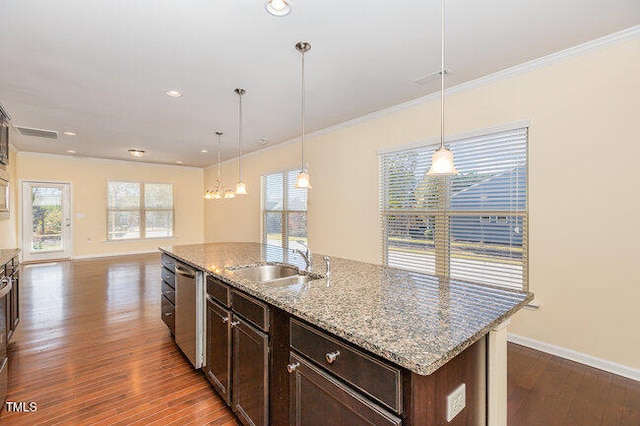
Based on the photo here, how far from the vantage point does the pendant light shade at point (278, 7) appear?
1945mm

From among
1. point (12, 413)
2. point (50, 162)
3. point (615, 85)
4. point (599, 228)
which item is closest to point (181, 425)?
point (12, 413)

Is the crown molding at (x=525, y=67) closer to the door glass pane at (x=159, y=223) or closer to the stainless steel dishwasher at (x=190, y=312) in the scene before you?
the stainless steel dishwasher at (x=190, y=312)

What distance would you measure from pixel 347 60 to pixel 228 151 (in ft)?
15.4

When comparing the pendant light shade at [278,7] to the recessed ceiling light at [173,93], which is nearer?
the pendant light shade at [278,7]

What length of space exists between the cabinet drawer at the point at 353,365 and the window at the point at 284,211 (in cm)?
419

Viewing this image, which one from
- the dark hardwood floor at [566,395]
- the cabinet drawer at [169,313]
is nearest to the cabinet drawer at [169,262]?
the cabinet drawer at [169,313]

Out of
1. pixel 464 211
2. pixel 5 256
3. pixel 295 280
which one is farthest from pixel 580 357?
pixel 5 256

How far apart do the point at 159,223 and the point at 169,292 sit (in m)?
6.63

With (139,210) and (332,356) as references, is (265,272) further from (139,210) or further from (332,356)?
(139,210)

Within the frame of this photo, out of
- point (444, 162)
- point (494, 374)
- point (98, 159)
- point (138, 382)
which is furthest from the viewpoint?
point (98, 159)

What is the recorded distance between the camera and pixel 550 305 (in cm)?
269

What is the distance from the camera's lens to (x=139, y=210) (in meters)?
8.44

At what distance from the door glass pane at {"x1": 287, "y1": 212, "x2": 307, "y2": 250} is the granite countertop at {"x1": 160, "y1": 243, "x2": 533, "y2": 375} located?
3340 mm

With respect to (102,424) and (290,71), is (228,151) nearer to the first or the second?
(290,71)
